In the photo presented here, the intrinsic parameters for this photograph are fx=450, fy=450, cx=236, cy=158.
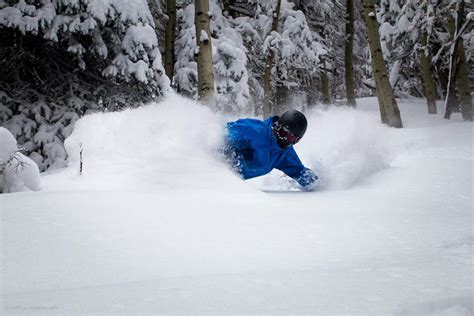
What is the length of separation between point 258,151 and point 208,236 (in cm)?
285

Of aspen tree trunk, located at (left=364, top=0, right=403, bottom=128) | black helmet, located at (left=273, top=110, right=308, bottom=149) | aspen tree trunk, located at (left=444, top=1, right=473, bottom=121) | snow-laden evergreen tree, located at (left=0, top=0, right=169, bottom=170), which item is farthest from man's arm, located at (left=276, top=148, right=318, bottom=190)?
aspen tree trunk, located at (left=444, top=1, right=473, bottom=121)

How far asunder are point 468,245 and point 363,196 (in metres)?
1.58

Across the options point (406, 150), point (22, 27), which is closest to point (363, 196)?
point (406, 150)

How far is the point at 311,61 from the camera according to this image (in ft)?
47.2

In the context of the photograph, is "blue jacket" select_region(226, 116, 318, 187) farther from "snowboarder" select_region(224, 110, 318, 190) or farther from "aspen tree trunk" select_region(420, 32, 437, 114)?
"aspen tree trunk" select_region(420, 32, 437, 114)

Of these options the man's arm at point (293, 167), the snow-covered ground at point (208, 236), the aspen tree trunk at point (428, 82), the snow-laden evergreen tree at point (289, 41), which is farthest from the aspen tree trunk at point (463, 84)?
the man's arm at point (293, 167)

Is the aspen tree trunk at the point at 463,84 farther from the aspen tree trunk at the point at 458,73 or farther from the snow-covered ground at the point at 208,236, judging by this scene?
the snow-covered ground at the point at 208,236

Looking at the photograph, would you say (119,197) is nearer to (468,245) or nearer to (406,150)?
(468,245)

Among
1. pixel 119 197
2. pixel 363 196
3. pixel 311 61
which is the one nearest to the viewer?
pixel 119 197

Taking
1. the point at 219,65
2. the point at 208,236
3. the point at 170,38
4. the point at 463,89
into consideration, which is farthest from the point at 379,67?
the point at 208,236

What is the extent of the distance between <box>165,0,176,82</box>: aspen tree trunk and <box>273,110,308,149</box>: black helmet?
7.24 metres

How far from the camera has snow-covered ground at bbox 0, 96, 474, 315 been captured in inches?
67.4

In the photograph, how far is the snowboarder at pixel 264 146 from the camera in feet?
17.0

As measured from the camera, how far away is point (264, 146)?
535 centimetres
